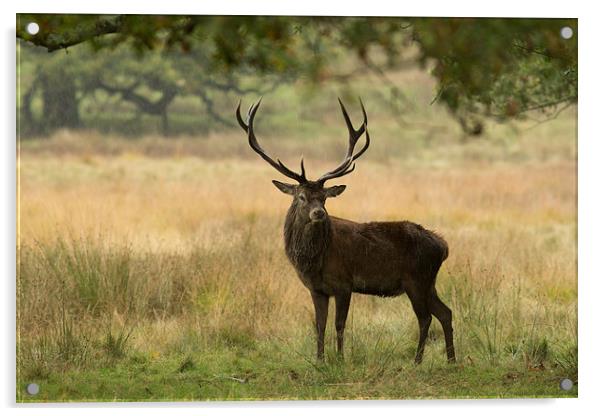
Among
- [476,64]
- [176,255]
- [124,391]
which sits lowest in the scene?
[124,391]

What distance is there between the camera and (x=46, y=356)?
832 centimetres

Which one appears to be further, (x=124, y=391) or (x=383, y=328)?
(x=383, y=328)

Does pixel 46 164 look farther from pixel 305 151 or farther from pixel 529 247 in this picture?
pixel 529 247

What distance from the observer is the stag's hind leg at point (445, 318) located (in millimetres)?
8592

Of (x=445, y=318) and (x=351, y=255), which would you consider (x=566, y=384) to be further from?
(x=351, y=255)

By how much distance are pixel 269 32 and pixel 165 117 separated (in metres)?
1.28

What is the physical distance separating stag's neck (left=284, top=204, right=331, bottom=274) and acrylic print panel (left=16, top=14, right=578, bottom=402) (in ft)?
0.04

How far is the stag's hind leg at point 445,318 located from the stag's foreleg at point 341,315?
0.57m

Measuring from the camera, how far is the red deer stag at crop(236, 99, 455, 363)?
27.6 feet

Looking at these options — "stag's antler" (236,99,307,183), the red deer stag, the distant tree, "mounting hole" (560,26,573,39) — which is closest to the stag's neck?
the red deer stag

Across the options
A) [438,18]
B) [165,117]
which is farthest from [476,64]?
[165,117]

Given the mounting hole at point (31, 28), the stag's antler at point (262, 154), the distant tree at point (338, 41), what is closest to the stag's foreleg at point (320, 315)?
the stag's antler at point (262, 154)

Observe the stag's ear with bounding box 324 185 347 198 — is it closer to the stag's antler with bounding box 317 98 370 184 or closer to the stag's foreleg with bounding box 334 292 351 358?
the stag's antler with bounding box 317 98 370 184

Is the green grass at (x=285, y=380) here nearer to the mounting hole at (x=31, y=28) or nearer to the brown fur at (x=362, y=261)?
the brown fur at (x=362, y=261)
